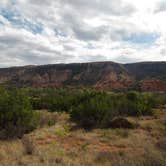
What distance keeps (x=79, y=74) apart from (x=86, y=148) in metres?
120

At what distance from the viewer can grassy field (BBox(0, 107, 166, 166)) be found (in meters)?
6.95

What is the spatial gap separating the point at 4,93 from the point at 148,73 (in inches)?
4724

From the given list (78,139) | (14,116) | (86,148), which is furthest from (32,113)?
(86,148)

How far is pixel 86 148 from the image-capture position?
9555mm

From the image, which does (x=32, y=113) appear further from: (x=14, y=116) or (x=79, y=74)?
(x=79, y=74)

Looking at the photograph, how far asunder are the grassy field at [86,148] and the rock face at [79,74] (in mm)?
99872

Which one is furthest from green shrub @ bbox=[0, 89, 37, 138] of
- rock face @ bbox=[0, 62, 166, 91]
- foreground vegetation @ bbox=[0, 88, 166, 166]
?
rock face @ bbox=[0, 62, 166, 91]

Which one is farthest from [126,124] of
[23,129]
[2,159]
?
[2,159]

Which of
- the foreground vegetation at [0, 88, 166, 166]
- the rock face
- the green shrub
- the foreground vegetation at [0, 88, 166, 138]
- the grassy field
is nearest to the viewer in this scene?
the grassy field

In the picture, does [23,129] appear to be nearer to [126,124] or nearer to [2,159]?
[2,159]

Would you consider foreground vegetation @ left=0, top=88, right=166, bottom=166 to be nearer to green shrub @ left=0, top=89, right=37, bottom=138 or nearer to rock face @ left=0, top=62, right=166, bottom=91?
green shrub @ left=0, top=89, right=37, bottom=138

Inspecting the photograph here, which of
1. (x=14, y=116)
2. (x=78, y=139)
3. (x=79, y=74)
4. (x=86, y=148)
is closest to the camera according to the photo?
(x=86, y=148)

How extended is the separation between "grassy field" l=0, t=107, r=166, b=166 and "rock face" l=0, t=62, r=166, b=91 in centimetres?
9987

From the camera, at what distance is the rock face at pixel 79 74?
120312 mm
